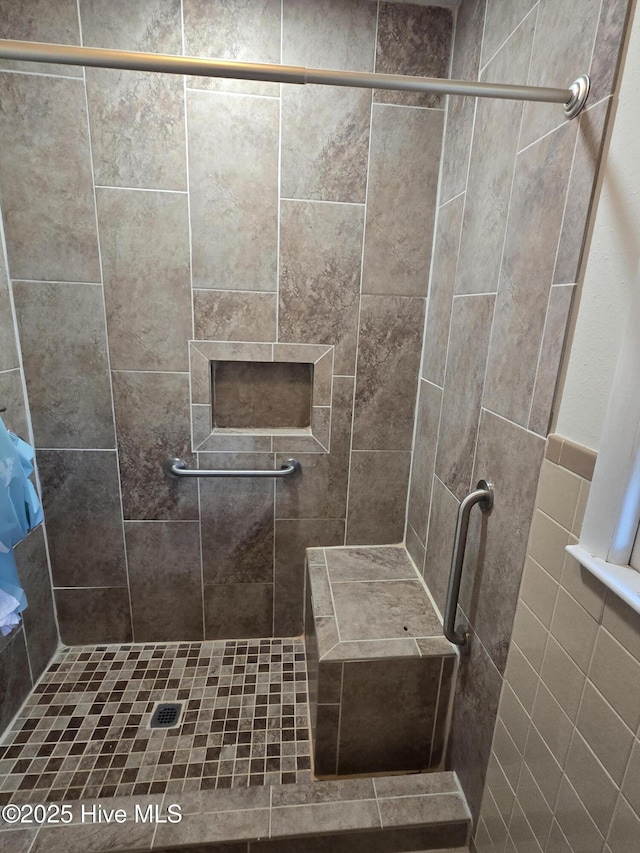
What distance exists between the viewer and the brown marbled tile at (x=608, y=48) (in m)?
0.70

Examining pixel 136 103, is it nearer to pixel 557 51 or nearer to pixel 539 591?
pixel 557 51

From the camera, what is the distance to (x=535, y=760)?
0.88 metres

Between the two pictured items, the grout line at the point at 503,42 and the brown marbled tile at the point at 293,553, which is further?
the brown marbled tile at the point at 293,553

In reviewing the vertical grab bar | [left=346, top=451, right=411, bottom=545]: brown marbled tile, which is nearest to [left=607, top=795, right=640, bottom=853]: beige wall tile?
the vertical grab bar

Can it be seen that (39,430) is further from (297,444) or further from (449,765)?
(449,765)

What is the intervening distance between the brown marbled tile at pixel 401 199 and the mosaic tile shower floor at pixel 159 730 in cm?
159

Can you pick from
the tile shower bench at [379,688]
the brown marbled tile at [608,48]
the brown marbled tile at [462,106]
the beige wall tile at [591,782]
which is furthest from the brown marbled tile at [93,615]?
the brown marbled tile at [608,48]

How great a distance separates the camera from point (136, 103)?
1328mm

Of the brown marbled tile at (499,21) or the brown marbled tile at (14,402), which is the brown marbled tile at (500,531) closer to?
the brown marbled tile at (499,21)

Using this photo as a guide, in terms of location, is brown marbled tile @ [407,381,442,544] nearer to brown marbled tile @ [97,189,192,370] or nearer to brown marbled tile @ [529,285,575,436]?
brown marbled tile @ [529,285,575,436]

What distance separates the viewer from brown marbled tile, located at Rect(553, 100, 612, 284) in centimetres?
75

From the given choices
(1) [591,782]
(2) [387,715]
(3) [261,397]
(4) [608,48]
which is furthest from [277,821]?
(4) [608,48]

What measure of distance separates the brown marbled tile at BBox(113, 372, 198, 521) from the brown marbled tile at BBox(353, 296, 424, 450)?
27.1 inches

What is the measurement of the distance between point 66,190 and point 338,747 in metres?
2.01
